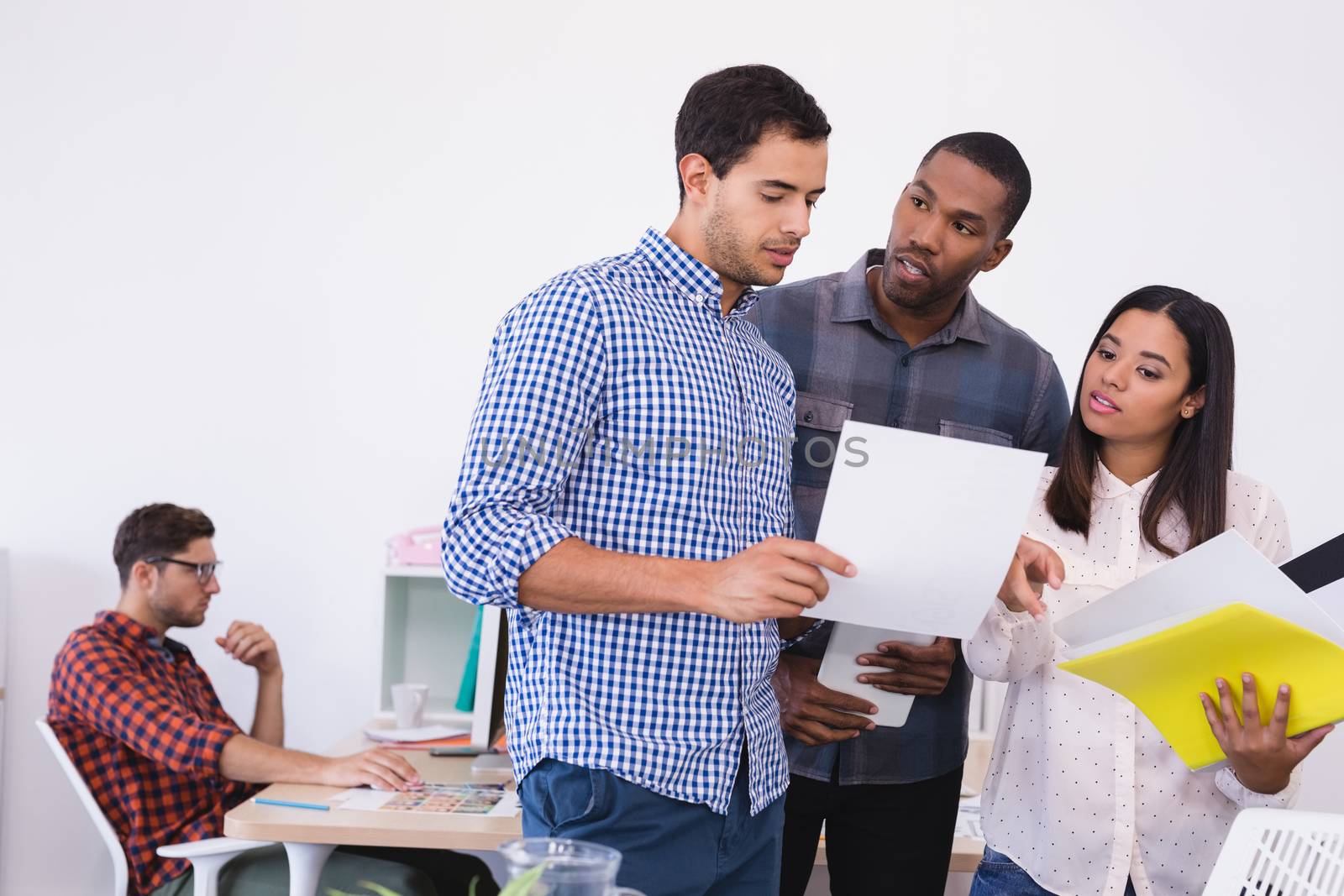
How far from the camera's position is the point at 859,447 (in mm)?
1208

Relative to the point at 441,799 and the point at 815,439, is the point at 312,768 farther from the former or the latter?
the point at 815,439

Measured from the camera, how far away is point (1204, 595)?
1.38 meters

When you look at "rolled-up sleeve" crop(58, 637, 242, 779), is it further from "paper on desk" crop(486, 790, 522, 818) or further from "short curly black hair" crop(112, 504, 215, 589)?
"paper on desk" crop(486, 790, 522, 818)

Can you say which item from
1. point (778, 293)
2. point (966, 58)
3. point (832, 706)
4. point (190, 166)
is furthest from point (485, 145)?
point (832, 706)

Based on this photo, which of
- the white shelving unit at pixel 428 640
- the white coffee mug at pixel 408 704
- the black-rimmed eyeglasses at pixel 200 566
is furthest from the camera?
the white shelving unit at pixel 428 640

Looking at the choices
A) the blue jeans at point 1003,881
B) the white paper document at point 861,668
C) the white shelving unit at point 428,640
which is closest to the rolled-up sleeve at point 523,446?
the white paper document at point 861,668

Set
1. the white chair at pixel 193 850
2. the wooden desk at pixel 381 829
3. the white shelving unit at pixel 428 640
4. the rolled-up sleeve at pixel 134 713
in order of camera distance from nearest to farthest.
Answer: the wooden desk at pixel 381 829, the white chair at pixel 193 850, the rolled-up sleeve at pixel 134 713, the white shelving unit at pixel 428 640

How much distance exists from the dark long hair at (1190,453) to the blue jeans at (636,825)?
2.41 ft

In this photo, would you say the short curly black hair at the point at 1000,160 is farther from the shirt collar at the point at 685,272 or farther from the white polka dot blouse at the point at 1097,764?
the shirt collar at the point at 685,272

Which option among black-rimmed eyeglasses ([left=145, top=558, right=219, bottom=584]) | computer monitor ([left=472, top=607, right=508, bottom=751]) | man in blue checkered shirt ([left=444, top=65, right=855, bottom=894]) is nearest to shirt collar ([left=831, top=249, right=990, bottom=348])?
man in blue checkered shirt ([left=444, top=65, right=855, bottom=894])

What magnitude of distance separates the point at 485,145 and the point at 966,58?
1.36 m

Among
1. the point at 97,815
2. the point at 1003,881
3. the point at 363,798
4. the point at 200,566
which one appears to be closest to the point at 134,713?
the point at 97,815

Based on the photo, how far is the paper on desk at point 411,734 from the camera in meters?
2.85

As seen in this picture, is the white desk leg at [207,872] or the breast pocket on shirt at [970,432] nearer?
the breast pocket on shirt at [970,432]
